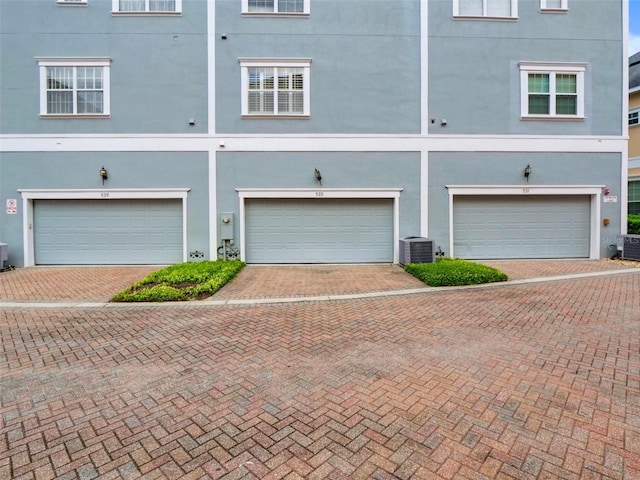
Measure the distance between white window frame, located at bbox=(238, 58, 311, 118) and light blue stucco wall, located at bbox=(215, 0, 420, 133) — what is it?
0.16 meters

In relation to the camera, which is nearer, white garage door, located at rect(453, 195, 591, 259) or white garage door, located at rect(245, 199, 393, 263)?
white garage door, located at rect(245, 199, 393, 263)

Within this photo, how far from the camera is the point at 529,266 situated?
11445 mm

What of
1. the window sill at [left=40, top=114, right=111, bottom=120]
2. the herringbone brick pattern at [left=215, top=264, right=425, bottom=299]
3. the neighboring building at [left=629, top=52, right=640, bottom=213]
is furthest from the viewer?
the neighboring building at [left=629, top=52, right=640, bottom=213]

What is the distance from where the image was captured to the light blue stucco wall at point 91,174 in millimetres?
11883

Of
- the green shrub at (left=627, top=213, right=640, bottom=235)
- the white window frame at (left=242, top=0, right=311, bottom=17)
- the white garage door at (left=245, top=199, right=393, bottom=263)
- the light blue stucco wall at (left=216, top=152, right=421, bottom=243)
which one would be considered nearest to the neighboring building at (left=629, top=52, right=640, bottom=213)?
the green shrub at (left=627, top=213, right=640, bottom=235)

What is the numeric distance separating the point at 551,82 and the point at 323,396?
1379 cm

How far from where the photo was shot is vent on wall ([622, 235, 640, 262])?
1191 centimetres

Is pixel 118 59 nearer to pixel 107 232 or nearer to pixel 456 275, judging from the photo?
pixel 107 232

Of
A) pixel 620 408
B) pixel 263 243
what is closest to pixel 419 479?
pixel 620 408

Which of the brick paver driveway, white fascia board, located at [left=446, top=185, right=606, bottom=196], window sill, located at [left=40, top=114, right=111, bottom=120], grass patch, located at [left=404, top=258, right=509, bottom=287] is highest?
window sill, located at [left=40, top=114, right=111, bottom=120]

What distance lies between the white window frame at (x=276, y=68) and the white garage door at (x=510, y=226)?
245 inches

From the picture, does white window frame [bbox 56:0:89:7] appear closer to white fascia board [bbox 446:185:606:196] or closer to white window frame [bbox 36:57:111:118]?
white window frame [bbox 36:57:111:118]

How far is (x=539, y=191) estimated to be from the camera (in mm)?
12461

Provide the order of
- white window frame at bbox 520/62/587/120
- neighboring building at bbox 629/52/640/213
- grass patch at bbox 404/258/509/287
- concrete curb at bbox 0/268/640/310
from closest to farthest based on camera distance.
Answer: concrete curb at bbox 0/268/640/310 < grass patch at bbox 404/258/509/287 < white window frame at bbox 520/62/587/120 < neighboring building at bbox 629/52/640/213
